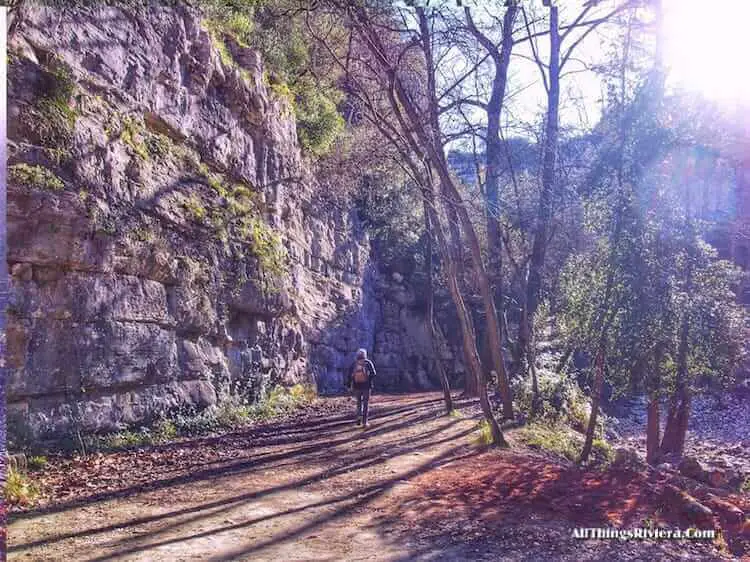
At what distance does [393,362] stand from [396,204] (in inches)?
279

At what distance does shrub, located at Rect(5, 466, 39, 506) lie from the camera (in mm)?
6254

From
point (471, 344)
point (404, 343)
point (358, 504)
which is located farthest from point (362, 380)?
point (404, 343)

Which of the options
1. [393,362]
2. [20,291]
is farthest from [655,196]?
[393,362]

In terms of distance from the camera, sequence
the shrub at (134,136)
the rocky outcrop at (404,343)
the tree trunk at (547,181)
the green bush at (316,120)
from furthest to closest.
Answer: the rocky outcrop at (404,343) < the green bush at (316,120) < the tree trunk at (547,181) < the shrub at (134,136)

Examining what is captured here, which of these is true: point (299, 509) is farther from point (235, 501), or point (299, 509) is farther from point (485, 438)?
point (485, 438)

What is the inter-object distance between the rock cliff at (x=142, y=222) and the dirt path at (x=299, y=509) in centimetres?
138

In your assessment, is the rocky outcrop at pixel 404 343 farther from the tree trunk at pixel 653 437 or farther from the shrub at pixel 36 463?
the shrub at pixel 36 463

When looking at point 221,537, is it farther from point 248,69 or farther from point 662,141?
point 248,69

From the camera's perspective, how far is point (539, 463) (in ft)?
31.6

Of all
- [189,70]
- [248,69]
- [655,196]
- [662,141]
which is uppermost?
[248,69]

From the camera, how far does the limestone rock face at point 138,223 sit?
27.5 feet

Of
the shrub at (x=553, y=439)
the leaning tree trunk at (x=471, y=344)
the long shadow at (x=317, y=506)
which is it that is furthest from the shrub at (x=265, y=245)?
the long shadow at (x=317, y=506)

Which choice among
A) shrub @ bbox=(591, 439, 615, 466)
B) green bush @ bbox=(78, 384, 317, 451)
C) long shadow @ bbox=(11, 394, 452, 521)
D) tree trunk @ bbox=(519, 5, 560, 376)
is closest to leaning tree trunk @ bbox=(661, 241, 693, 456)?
shrub @ bbox=(591, 439, 615, 466)

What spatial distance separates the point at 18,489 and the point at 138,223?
16.7 feet
